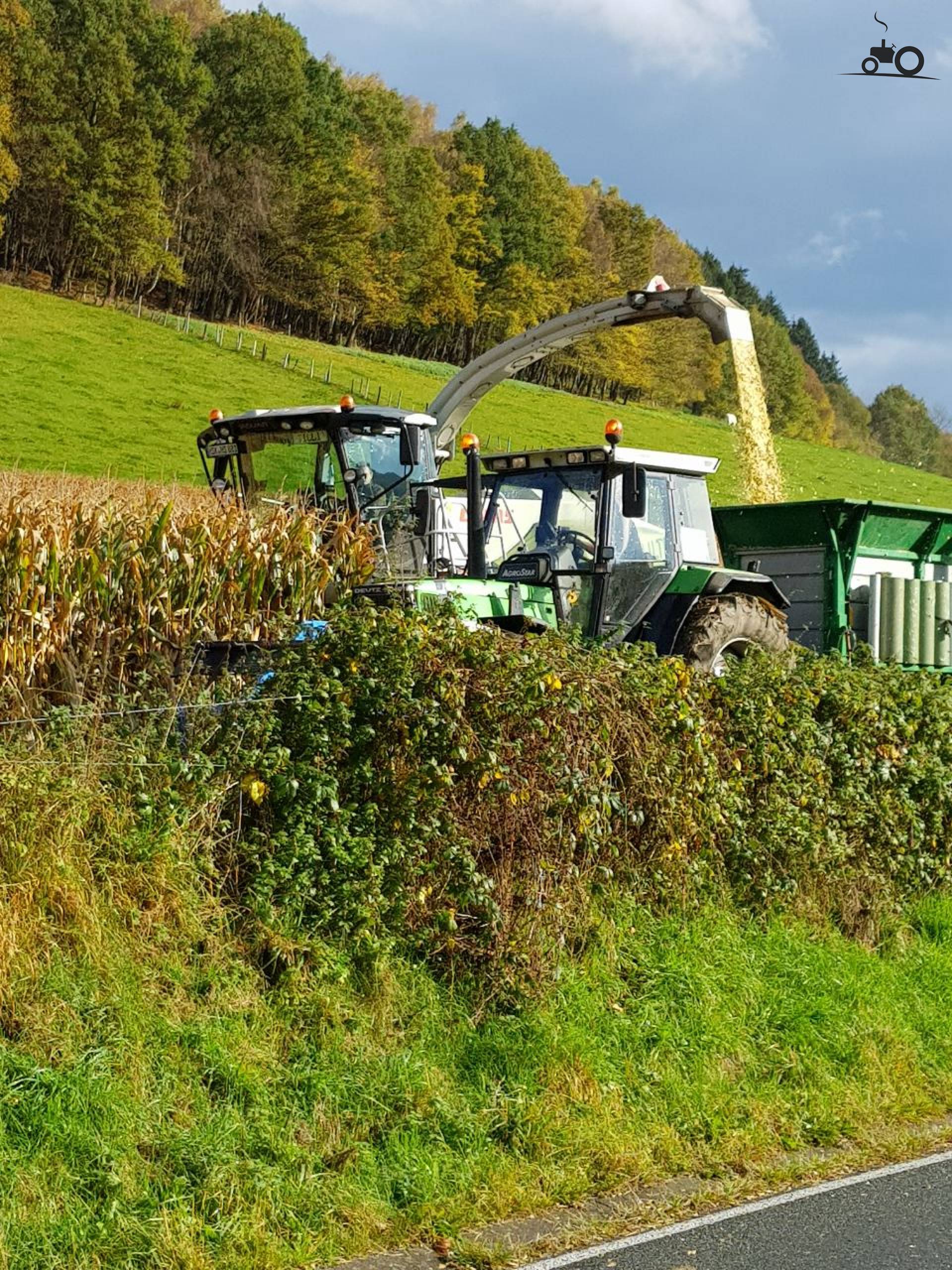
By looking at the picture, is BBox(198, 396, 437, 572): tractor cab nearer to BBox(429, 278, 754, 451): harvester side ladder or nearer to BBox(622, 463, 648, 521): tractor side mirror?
BBox(622, 463, 648, 521): tractor side mirror

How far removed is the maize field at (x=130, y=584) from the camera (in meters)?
7.69

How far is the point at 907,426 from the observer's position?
119750 millimetres

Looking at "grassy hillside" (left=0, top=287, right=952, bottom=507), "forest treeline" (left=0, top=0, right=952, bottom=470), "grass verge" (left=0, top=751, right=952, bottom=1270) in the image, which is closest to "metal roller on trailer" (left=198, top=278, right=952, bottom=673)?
"grass verge" (left=0, top=751, right=952, bottom=1270)

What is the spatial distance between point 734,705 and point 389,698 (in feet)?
7.63

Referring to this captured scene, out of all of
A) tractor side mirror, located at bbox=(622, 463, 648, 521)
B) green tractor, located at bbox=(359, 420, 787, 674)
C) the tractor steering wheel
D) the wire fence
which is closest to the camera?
tractor side mirror, located at bbox=(622, 463, 648, 521)

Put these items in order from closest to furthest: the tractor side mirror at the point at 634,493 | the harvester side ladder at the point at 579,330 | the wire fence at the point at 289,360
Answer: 1. the tractor side mirror at the point at 634,493
2. the harvester side ladder at the point at 579,330
3. the wire fence at the point at 289,360

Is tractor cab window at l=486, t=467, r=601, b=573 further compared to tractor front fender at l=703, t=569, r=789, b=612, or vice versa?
tractor front fender at l=703, t=569, r=789, b=612

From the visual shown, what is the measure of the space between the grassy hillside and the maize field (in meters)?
21.3

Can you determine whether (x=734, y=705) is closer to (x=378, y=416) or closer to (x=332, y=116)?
(x=378, y=416)

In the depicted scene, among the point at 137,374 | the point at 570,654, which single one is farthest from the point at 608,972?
the point at 137,374

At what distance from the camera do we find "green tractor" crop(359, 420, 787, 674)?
9.93 meters

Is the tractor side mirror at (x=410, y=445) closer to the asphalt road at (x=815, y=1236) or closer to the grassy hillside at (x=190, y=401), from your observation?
the asphalt road at (x=815, y=1236)

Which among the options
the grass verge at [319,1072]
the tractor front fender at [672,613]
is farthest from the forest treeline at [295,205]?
the grass verge at [319,1072]

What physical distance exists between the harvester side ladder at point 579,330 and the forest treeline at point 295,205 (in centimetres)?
4664
